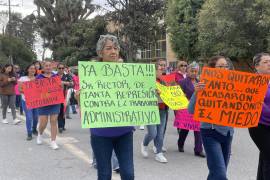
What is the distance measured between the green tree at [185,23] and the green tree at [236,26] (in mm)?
5907

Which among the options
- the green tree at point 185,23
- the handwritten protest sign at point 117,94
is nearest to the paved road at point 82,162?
the handwritten protest sign at point 117,94

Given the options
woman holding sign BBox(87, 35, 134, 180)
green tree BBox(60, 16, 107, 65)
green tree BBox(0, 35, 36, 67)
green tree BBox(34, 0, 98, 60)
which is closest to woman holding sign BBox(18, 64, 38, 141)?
woman holding sign BBox(87, 35, 134, 180)

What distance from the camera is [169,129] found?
33.8 feet

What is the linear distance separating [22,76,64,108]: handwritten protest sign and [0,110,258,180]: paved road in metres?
0.84

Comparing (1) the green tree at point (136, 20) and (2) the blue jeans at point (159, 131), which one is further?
(1) the green tree at point (136, 20)

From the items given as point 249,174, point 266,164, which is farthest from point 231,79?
point 249,174

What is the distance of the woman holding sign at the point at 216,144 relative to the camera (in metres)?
4.02

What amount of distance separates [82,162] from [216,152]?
121 inches

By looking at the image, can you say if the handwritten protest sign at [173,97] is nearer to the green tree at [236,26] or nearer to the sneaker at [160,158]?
the sneaker at [160,158]

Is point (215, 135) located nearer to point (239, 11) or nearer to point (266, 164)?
point (266, 164)

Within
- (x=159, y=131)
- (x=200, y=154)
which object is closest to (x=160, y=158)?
(x=159, y=131)

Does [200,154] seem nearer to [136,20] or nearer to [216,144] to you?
[216,144]

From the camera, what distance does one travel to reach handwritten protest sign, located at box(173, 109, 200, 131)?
7148mm

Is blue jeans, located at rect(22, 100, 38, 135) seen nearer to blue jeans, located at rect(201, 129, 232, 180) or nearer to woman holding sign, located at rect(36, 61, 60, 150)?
woman holding sign, located at rect(36, 61, 60, 150)
